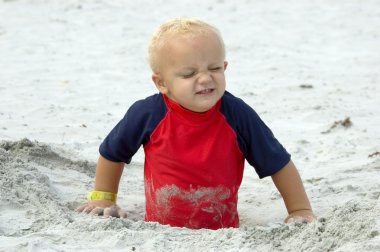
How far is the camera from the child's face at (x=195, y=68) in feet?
10.5

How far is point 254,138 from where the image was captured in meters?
3.44

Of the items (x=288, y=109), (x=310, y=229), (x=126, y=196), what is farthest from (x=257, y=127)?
(x=288, y=109)

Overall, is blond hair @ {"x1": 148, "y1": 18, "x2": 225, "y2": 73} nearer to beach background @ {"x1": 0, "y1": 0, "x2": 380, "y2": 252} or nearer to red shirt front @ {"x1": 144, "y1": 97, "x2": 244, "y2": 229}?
red shirt front @ {"x1": 144, "y1": 97, "x2": 244, "y2": 229}

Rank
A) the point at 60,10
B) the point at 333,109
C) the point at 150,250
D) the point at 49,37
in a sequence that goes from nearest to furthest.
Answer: the point at 150,250
the point at 333,109
the point at 49,37
the point at 60,10

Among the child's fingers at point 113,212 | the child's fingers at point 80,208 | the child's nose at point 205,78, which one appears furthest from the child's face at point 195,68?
the child's fingers at point 80,208

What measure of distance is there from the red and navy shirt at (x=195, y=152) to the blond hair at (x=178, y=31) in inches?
9.7

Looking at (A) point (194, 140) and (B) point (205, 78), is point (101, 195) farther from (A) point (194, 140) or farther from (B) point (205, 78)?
(B) point (205, 78)

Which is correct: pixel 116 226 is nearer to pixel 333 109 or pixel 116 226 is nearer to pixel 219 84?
pixel 219 84

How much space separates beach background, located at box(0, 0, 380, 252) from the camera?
3.02m

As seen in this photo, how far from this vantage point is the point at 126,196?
14.0 feet

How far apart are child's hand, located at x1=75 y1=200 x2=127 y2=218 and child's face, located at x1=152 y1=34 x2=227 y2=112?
25.6 inches

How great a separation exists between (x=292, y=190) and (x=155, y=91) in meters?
3.09

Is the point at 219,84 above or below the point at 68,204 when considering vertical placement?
above

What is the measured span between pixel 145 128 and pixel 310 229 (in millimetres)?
909
